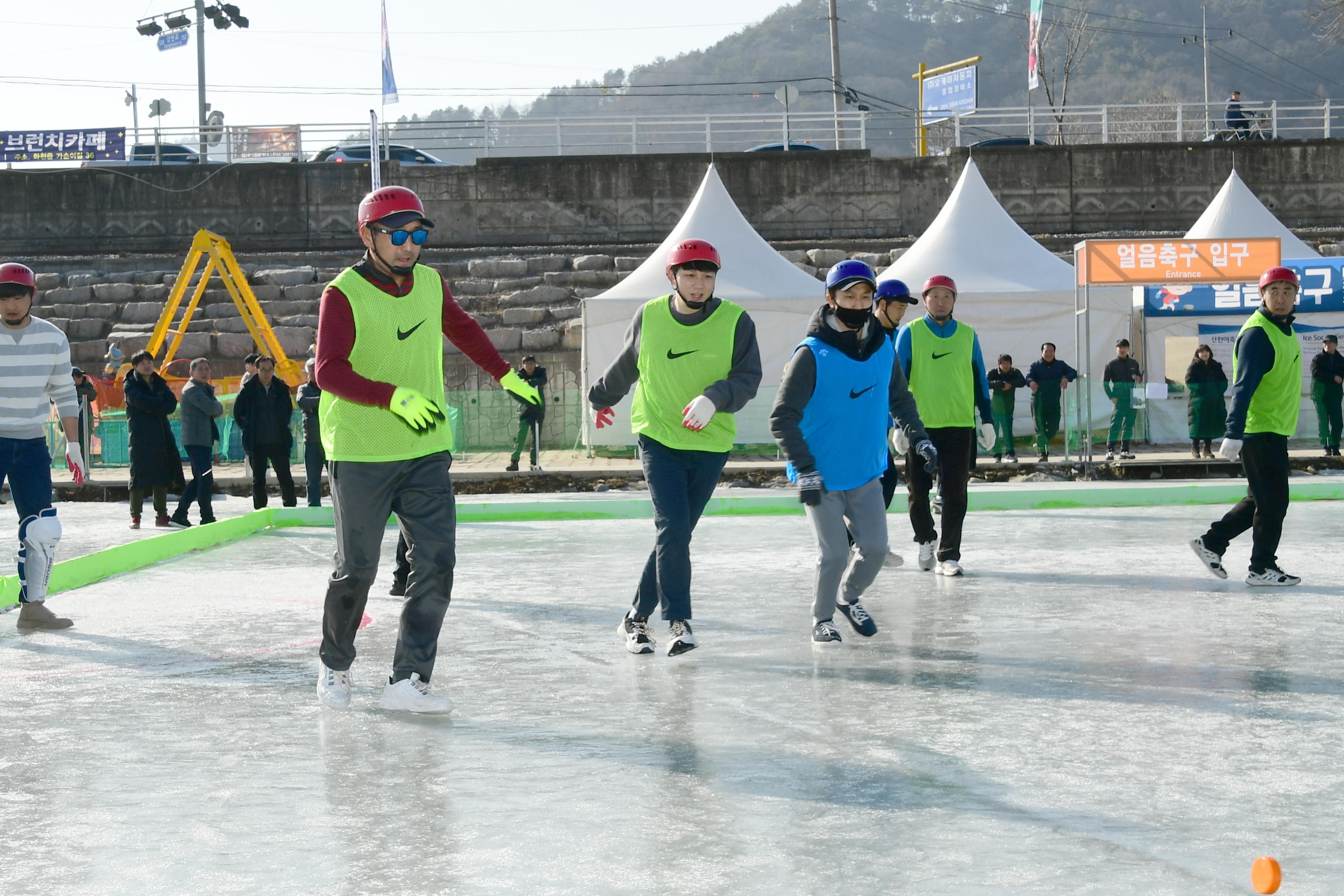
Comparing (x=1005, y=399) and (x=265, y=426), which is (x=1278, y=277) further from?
(x=1005, y=399)

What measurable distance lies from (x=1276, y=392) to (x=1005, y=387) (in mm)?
10876

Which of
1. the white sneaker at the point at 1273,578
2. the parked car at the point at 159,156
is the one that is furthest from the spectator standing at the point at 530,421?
the parked car at the point at 159,156

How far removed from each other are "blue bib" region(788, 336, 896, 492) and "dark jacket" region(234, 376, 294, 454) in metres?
8.53

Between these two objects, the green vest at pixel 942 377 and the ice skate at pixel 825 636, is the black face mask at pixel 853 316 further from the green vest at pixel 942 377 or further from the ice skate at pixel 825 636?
the green vest at pixel 942 377

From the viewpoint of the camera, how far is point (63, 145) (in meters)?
29.2

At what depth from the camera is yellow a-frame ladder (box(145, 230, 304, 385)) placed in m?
21.6

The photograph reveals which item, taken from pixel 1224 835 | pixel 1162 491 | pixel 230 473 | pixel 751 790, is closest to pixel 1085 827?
pixel 1224 835

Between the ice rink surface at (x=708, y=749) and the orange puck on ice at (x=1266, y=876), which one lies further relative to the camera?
the ice rink surface at (x=708, y=749)

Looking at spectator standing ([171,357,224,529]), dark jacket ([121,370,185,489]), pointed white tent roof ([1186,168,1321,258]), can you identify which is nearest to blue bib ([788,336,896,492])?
dark jacket ([121,370,185,489])

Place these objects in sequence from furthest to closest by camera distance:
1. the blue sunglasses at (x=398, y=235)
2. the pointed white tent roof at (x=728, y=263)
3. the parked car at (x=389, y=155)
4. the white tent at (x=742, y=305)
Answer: the parked car at (x=389, y=155) → the pointed white tent roof at (x=728, y=263) → the white tent at (x=742, y=305) → the blue sunglasses at (x=398, y=235)

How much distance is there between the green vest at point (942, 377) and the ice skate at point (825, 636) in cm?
235

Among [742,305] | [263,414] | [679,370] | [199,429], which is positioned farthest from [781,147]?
[679,370]

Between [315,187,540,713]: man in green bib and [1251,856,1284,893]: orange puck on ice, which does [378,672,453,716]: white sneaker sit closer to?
[315,187,540,713]: man in green bib

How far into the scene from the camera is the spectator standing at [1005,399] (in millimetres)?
17984
